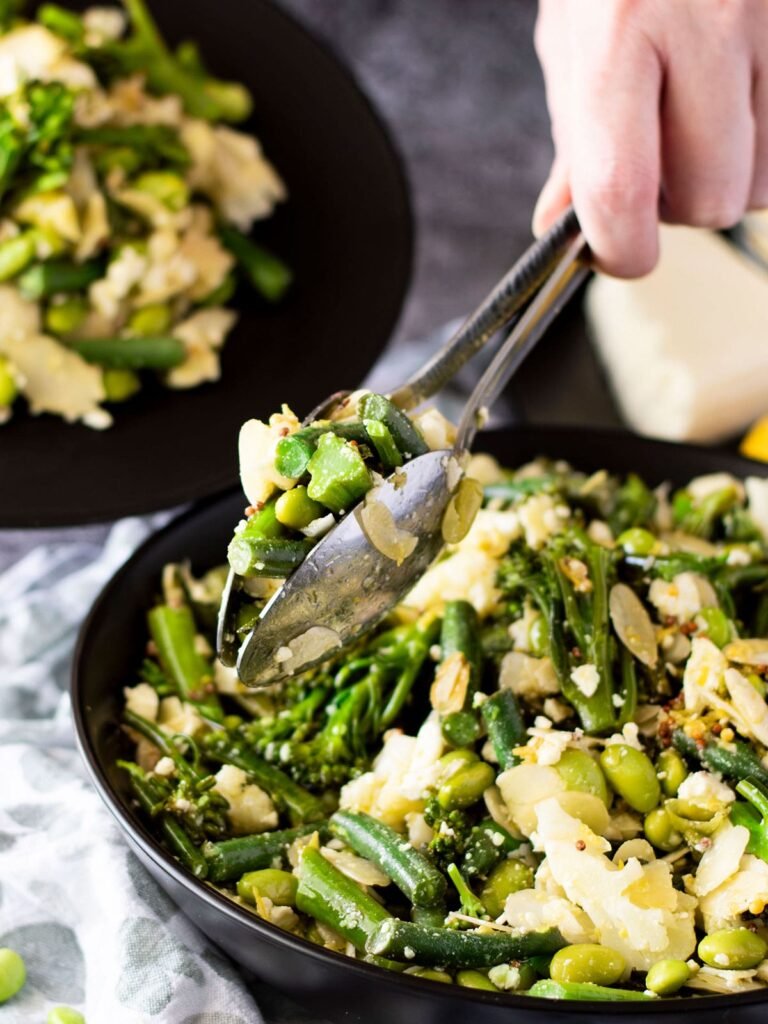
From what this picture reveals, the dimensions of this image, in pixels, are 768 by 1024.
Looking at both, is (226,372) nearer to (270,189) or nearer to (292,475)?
Answer: (270,189)

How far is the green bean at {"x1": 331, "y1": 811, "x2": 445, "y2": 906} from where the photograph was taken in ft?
6.80

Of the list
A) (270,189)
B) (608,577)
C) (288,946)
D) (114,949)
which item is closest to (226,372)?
(270,189)

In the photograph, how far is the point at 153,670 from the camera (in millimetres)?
2604

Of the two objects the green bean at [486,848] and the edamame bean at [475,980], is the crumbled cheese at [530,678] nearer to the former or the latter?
the green bean at [486,848]

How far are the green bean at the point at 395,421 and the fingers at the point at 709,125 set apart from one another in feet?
2.86

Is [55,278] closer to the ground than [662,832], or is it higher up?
higher up

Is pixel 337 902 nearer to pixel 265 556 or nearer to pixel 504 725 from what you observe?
pixel 504 725

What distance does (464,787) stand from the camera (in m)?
2.18

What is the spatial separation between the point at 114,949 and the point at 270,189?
7.37ft

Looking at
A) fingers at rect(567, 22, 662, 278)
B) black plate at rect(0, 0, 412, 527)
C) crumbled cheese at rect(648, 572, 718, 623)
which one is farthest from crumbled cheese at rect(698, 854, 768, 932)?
black plate at rect(0, 0, 412, 527)

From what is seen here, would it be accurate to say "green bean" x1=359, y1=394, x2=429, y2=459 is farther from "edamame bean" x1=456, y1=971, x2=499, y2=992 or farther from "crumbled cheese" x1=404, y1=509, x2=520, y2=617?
"edamame bean" x1=456, y1=971, x2=499, y2=992

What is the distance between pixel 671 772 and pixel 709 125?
1.21m

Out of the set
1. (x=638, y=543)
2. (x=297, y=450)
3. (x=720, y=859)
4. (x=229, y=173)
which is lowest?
(x=720, y=859)

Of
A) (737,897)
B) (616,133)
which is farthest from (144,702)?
(616,133)
